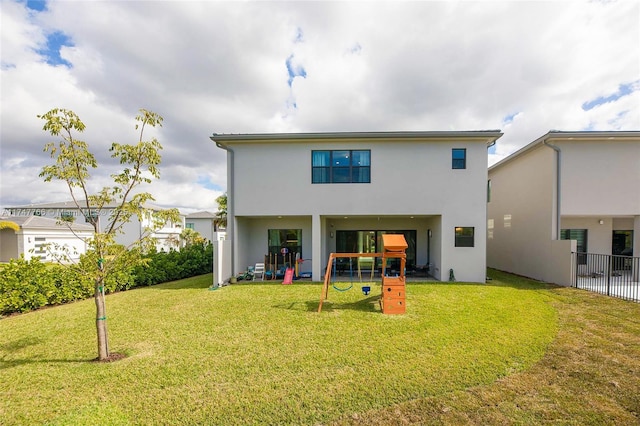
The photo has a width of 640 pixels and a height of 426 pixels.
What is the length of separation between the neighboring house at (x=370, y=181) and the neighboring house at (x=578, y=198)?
3093 millimetres

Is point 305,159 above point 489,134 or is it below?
below

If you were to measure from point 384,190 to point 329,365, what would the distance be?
7.82m

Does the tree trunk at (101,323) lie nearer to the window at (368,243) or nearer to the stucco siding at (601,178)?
the window at (368,243)

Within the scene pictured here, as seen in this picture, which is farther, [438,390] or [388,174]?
[388,174]

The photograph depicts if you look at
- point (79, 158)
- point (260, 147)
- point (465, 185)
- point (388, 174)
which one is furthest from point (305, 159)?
point (79, 158)

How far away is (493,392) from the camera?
373cm

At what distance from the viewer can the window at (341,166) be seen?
11094 millimetres

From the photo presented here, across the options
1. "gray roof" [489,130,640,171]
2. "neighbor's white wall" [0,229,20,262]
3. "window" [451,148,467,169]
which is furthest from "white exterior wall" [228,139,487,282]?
"neighbor's white wall" [0,229,20,262]

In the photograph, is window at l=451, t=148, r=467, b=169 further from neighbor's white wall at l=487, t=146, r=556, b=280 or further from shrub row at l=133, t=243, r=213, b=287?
shrub row at l=133, t=243, r=213, b=287

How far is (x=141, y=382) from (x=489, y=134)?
12588 millimetres

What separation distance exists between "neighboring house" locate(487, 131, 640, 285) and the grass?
13.8 ft

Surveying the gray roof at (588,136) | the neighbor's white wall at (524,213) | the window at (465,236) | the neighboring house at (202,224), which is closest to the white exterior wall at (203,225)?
the neighboring house at (202,224)

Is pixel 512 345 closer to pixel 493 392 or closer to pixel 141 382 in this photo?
pixel 493 392

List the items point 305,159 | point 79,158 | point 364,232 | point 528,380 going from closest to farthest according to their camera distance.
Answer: point 528,380 < point 79,158 < point 305,159 < point 364,232
